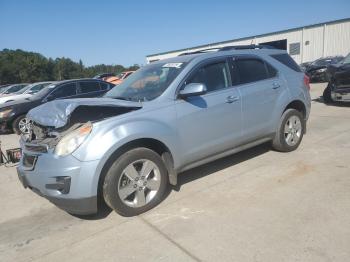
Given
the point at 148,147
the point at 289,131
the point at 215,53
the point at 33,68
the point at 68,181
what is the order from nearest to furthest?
the point at 68,181 → the point at 148,147 → the point at 215,53 → the point at 289,131 → the point at 33,68

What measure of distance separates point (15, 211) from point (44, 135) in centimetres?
117

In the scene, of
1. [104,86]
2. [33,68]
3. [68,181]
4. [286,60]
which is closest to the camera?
[68,181]

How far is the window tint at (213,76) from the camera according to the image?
429 centimetres

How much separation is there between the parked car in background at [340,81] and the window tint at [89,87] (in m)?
7.50

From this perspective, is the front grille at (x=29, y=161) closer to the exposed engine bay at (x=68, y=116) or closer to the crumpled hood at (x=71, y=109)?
the exposed engine bay at (x=68, y=116)

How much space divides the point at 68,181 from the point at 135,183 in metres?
0.73

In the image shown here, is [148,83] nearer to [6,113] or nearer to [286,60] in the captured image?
[286,60]

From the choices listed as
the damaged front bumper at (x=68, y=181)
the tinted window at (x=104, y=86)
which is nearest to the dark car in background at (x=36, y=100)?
the tinted window at (x=104, y=86)

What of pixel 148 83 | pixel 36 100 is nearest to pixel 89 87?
pixel 36 100

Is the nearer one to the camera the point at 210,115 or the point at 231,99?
the point at 210,115

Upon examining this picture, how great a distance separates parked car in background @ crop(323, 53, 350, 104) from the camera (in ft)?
31.0

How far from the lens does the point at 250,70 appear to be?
193 inches

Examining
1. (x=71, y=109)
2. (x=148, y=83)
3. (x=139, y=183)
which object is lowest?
(x=139, y=183)

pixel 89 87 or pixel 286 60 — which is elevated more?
pixel 286 60
